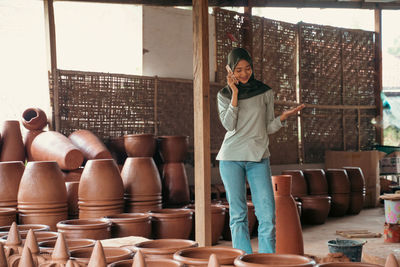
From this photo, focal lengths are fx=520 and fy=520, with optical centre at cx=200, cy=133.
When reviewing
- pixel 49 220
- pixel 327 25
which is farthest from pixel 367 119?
pixel 49 220

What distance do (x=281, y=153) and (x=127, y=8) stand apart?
293cm

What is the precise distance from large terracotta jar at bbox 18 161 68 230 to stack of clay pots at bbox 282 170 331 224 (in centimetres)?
296

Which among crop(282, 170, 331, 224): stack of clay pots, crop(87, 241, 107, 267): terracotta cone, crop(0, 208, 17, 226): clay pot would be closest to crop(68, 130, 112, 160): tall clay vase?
crop(0, 208, 17, 226): clay pot

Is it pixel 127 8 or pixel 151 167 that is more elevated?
pixel 127 8

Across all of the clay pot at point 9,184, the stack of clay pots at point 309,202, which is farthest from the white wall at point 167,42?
the clay pot at point 9,184

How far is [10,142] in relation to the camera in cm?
465

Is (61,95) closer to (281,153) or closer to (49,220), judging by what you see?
(49,220)

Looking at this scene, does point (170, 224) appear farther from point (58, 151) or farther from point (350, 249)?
point (350, 249)

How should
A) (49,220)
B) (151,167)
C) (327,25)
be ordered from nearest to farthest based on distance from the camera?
(49,220) < (151,167) < (327,25)

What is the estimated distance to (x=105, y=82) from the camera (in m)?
5.39

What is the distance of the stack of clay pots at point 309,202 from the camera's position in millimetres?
5852

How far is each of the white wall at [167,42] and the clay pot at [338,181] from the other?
2208 millimetres

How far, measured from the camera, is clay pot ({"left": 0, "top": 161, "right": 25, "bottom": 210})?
4008mm

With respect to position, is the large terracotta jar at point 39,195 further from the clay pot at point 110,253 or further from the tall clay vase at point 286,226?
the clay pot at point 110,253
